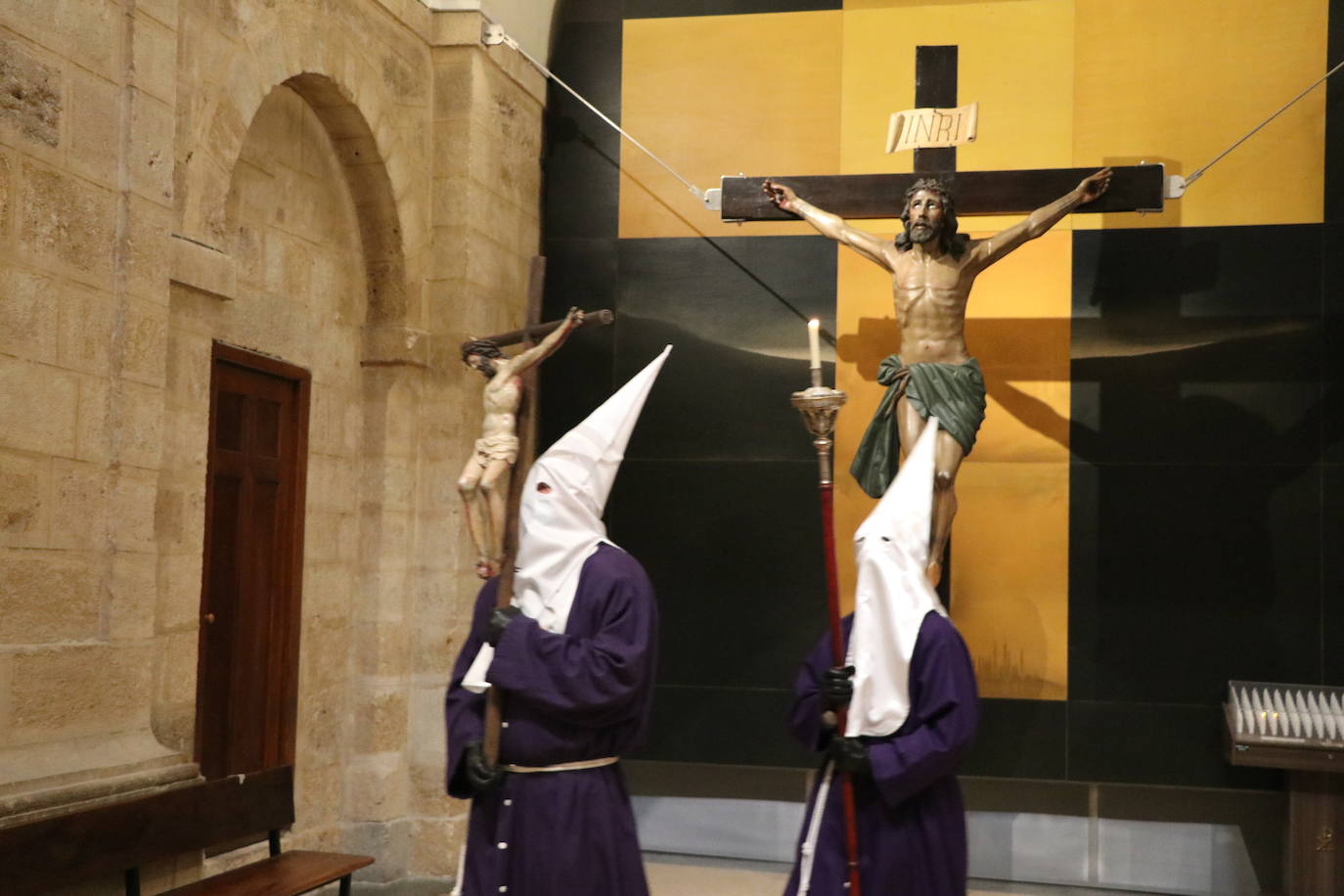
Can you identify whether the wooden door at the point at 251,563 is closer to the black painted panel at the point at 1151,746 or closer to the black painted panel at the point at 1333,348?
the black painted panel at the point at 1151,746

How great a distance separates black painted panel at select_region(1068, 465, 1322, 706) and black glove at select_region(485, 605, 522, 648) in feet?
13.3

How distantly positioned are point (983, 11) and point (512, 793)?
508 centimetres

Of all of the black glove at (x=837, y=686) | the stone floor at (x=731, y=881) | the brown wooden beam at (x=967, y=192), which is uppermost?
the brown wooden beam at (x=967, y=192)

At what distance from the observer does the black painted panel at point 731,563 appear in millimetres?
7449

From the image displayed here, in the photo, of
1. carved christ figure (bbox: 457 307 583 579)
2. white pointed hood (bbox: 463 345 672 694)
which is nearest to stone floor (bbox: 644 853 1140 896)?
carved christ figure (bbox: 457 307 583 579)

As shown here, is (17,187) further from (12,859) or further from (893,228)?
(893,228)

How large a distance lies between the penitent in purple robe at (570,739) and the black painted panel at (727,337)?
369cm

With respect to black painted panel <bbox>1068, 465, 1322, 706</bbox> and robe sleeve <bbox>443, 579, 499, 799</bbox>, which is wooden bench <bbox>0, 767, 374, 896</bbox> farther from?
black painted panel <bbox>1068, 465, 1322, 706</bbox>

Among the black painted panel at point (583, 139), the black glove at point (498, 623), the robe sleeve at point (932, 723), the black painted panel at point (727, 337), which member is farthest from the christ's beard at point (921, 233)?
the black glove at point (498, 623)

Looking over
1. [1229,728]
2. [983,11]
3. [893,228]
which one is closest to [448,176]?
[893,228]

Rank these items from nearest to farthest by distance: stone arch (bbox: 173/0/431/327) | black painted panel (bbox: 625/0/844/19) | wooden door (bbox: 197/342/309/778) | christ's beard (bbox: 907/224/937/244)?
stone arch (bbox: 173/0/431/327)
wooden door (bbox: 197/342/309/778)
christ's beard (bbox: 907/224/937/244)
black painted panel (bbox: 625/0/844/19)

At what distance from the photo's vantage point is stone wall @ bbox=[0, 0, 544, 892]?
420 cm

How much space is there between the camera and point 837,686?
387 cm

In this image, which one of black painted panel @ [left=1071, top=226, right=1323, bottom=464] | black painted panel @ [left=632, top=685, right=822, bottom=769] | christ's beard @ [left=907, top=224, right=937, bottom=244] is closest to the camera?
christ's beard @ [left=907, top=224, right=937, bottom=244]
